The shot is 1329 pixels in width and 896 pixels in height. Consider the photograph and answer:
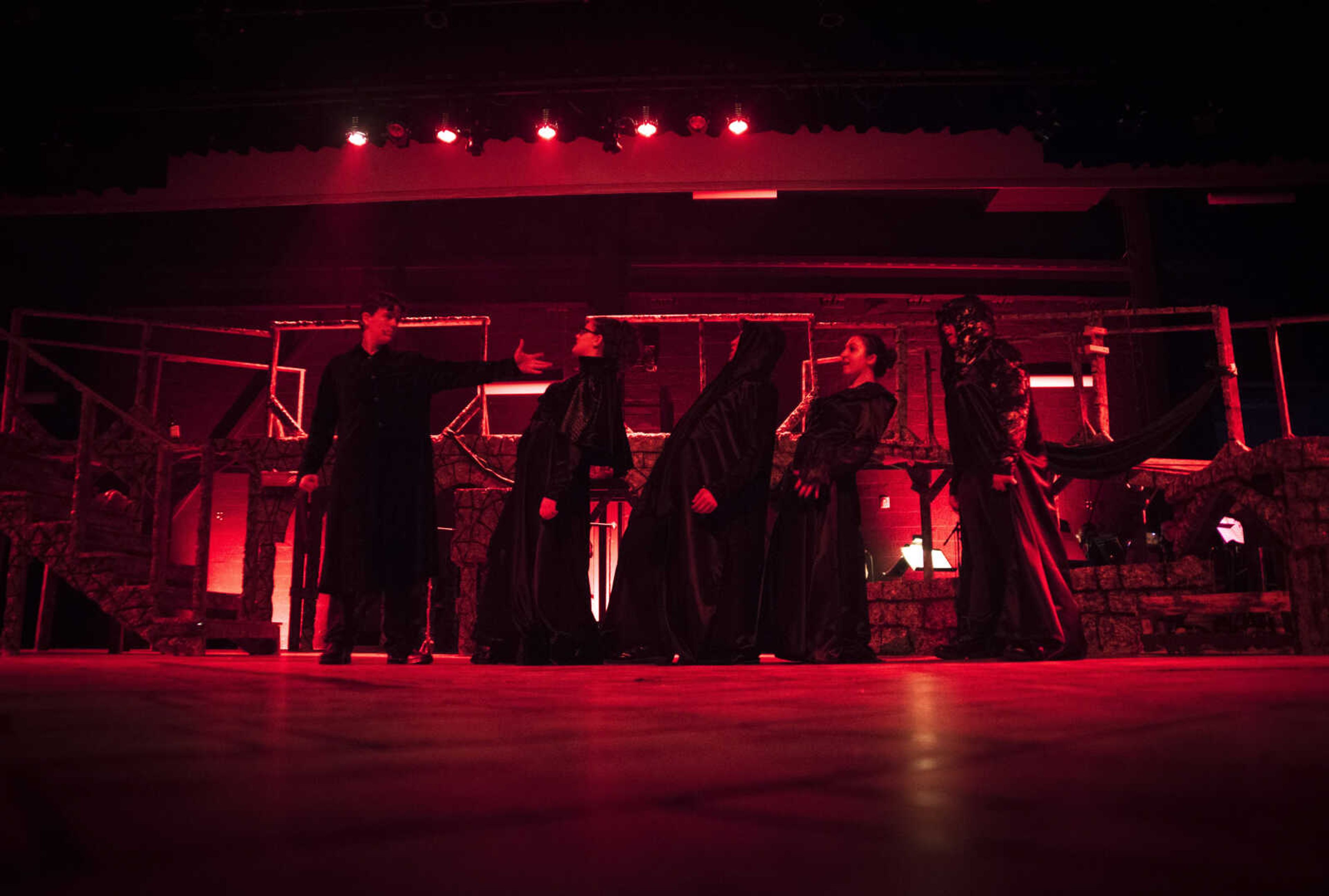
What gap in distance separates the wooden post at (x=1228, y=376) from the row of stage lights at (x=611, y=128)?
3.96 m

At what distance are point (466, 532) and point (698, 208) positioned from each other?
Answer: 5684 mm

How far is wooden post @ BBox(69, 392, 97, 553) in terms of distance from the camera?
273 inches

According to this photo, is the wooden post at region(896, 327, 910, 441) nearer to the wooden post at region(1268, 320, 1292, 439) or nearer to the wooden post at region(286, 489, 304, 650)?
the wooden post at region(1268, 320, 1292, 439)

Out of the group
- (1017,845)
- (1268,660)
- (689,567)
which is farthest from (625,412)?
(1017,845)

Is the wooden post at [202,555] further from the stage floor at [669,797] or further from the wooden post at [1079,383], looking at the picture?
the wooden post at [1079,383]

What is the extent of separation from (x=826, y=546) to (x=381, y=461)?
2.15 meters

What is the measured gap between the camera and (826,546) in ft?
16.4

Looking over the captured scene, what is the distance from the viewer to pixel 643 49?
25.5 ft

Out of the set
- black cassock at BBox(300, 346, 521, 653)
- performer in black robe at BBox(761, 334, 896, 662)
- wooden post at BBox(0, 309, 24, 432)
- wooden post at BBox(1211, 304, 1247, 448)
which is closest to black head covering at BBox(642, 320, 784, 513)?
performer in black robe at BBox(761, 334, 896, 662)

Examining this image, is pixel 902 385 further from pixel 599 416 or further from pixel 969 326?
pixel 599 416

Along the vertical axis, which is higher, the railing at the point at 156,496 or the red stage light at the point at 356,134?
the red stage light at the point at 356,134

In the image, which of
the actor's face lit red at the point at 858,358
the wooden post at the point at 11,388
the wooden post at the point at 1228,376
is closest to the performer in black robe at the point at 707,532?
the actor's face lit red at the point at 858,358

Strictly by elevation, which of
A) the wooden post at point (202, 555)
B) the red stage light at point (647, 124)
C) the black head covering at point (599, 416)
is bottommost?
the wooden post at point (202, 555)

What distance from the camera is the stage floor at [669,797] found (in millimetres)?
604
